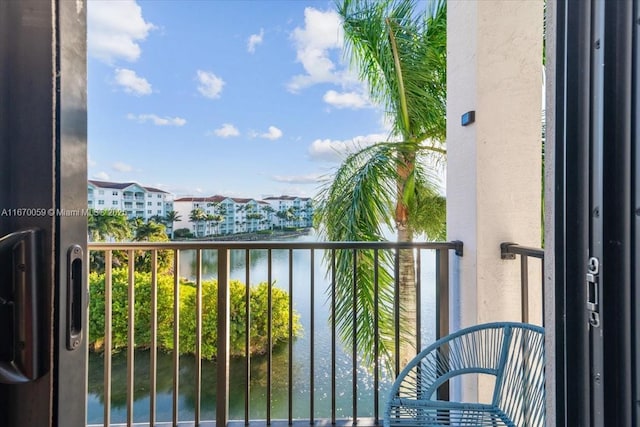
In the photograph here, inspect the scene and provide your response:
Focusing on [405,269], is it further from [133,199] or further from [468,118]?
[133,199]

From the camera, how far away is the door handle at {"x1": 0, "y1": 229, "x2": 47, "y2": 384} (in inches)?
16.1

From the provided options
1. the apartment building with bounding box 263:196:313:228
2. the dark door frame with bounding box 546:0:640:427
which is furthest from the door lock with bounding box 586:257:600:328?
the apartment building with bounding box 263:196:313:228

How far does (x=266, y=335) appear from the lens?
2.07m

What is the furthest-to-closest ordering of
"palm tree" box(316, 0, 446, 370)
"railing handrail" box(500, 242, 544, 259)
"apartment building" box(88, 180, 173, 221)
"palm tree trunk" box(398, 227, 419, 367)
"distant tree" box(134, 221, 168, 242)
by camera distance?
"palm tree trunk" box(398, 227, 419, 367), "palm tree" box(316, 0, 446, 370), "distant tree" box(134, 221, 168, 242), "apartment building" box(88, 180, 173, 221), "railing handrail" box(500, 242, 544, 259)

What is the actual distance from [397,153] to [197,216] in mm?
1987

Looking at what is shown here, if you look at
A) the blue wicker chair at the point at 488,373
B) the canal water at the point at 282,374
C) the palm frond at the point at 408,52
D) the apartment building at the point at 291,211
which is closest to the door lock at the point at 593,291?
the blue wicker chair at the point at 488,373

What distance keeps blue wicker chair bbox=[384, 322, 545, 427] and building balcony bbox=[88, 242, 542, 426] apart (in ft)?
1.64

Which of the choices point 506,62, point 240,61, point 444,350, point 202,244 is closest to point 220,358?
point 202,244

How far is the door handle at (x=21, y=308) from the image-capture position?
409 millimetres

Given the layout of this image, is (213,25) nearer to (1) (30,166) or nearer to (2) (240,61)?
(2) (240,61)

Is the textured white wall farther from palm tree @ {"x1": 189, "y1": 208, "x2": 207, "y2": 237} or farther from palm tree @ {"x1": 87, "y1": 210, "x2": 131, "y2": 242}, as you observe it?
palm tree @ {"x1": 87, "y1": 210, "x2": 131, "y2": 242}

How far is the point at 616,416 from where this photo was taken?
0.41m

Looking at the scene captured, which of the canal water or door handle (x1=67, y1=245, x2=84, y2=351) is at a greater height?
door handle (x1=67, y1=245, x2=84, y2=351)

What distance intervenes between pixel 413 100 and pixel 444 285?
211cm
